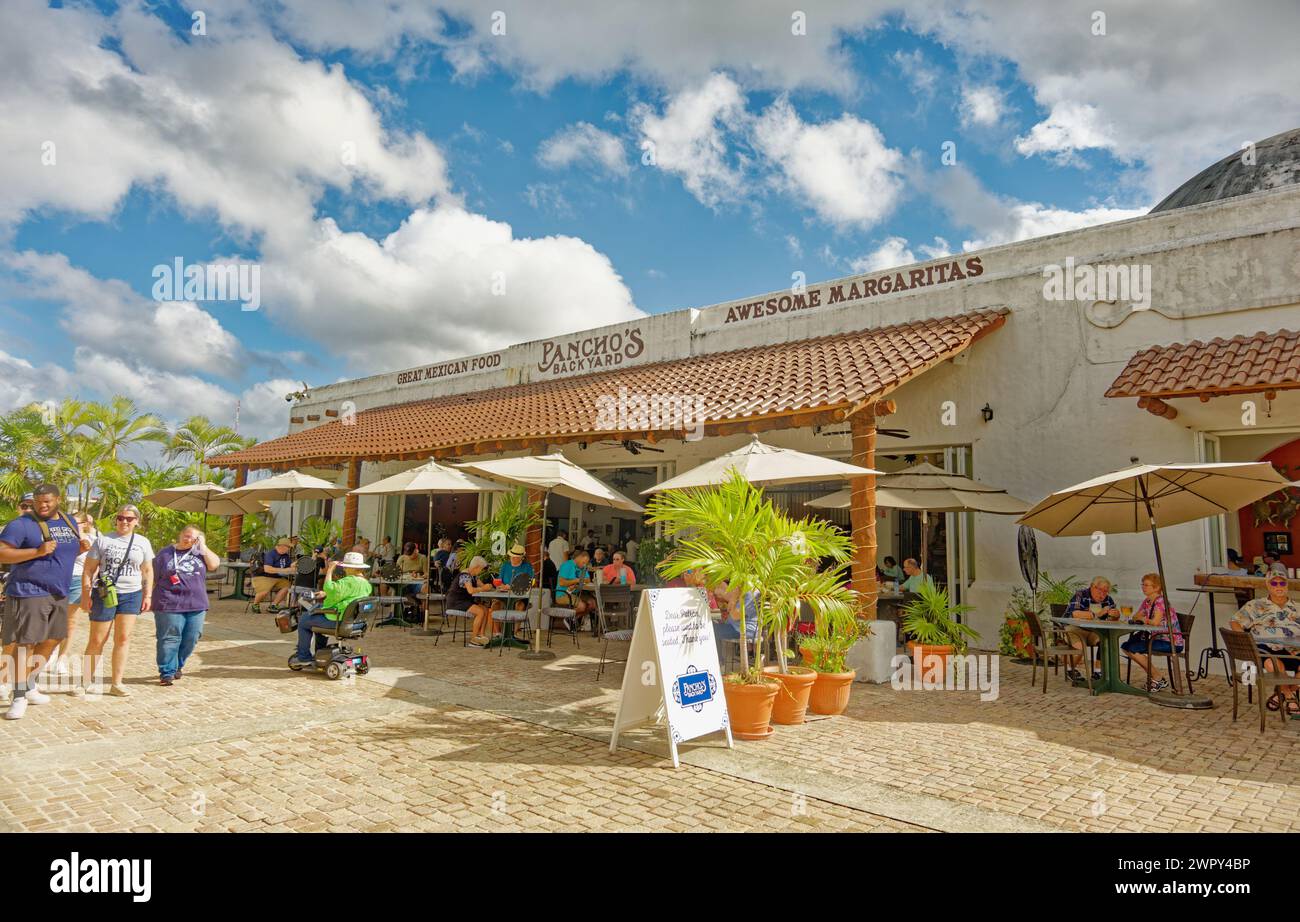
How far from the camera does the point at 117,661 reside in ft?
21.8

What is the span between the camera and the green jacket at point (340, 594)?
7746 mm

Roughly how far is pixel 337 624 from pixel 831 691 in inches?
198

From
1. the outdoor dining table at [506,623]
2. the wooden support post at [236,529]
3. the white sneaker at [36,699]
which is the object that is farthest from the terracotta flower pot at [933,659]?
the wooden support post at [236,529]

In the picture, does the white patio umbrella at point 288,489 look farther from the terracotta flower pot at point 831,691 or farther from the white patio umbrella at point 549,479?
the terracotta flower pot at point 831,691

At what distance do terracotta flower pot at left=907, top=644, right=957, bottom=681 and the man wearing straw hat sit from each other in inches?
237

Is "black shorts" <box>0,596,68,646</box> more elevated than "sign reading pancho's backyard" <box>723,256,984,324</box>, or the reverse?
"sign reading pancho's backyard" <box>723,256,984,324</box>

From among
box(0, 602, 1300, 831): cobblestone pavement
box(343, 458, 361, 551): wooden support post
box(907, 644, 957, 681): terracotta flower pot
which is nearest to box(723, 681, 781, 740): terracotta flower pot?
box(0, 602, 1300, 831): cobblestone pavement

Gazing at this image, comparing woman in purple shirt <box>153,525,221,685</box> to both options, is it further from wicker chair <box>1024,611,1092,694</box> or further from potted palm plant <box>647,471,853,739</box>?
wicker chair <box>1024,611,1092,694</box>

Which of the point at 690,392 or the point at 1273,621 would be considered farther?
the point at 690,392

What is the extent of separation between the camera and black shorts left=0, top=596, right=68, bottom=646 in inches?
226

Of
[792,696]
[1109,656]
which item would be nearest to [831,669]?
[792,696]

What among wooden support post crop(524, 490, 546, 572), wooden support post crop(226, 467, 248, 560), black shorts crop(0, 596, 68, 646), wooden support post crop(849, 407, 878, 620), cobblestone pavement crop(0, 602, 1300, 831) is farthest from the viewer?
wooden support post crop(226, 467, 248, 560)

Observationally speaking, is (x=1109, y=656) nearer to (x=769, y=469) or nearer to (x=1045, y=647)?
(x=1045, y=647)

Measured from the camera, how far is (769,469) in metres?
7.57
